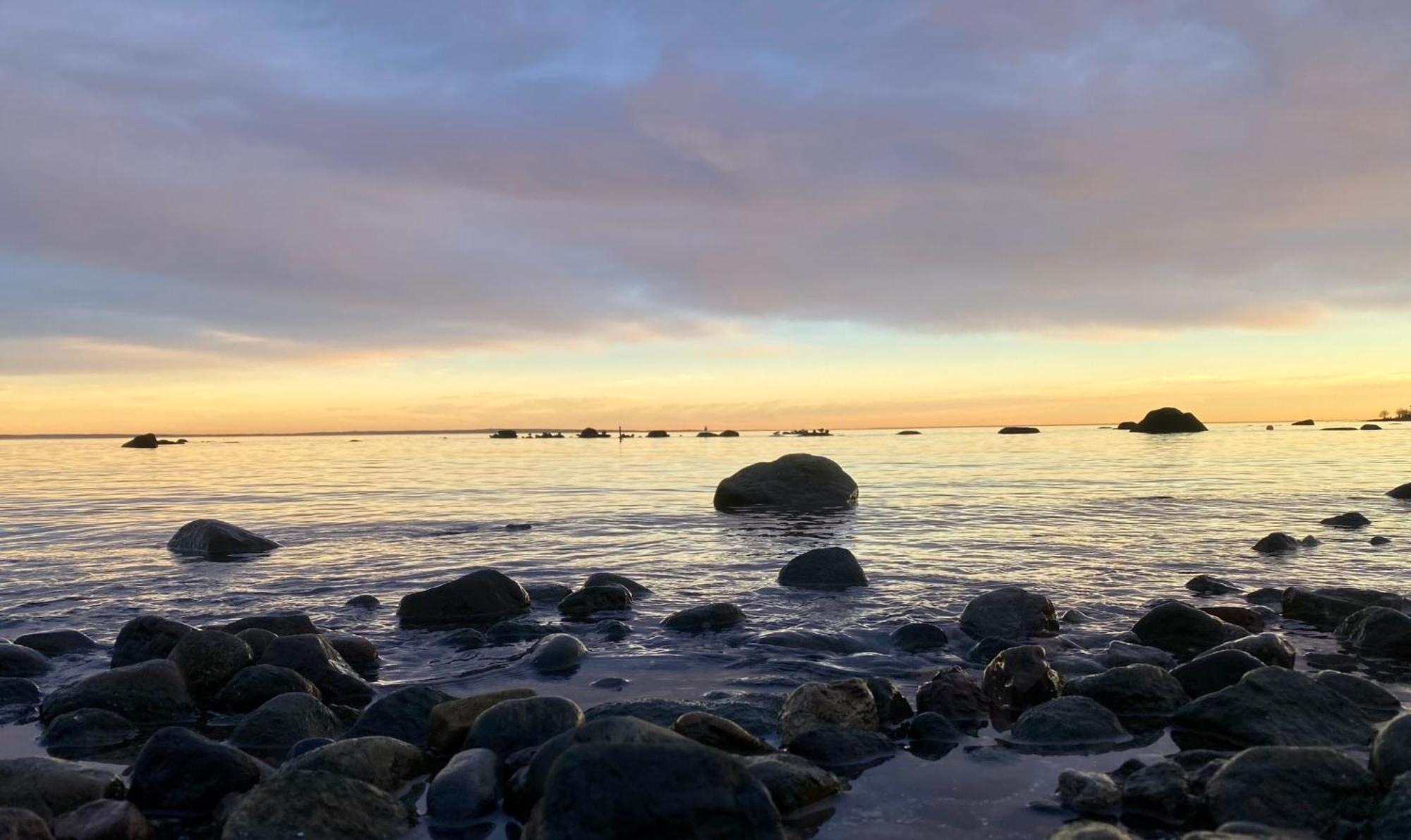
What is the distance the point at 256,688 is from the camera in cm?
822

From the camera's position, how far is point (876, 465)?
155 feet

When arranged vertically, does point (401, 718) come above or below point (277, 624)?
below

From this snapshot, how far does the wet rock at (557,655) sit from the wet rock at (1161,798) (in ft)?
18.3

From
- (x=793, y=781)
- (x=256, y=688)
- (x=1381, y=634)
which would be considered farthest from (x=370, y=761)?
(x=1381, y=634)

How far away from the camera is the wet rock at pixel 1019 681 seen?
7727 mm

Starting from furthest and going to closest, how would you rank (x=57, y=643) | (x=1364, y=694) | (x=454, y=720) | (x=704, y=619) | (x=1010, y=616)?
(x=704, y=619)
(x=1010, y=616)
(x=57, y=643)
(x=1364, y=694)
(x=454, y=720)

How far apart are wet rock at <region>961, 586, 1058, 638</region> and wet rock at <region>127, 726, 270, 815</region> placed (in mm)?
7774

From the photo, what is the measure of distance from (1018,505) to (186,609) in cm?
2024

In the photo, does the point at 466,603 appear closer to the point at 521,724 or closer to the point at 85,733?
the point at 85,733

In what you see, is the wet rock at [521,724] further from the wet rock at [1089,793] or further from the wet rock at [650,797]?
the wet rock at [1089,793]

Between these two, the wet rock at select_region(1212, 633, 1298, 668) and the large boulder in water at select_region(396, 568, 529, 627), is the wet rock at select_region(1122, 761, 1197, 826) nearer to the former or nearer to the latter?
the wet rock at select_region(1212, 633, 1298, 668)

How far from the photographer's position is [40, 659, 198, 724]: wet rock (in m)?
Result: 7.74

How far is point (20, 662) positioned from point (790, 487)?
2179 cm

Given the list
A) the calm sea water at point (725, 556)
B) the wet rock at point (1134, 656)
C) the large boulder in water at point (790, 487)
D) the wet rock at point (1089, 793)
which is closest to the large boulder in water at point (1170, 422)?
the calm sea water at point (725, 556)
